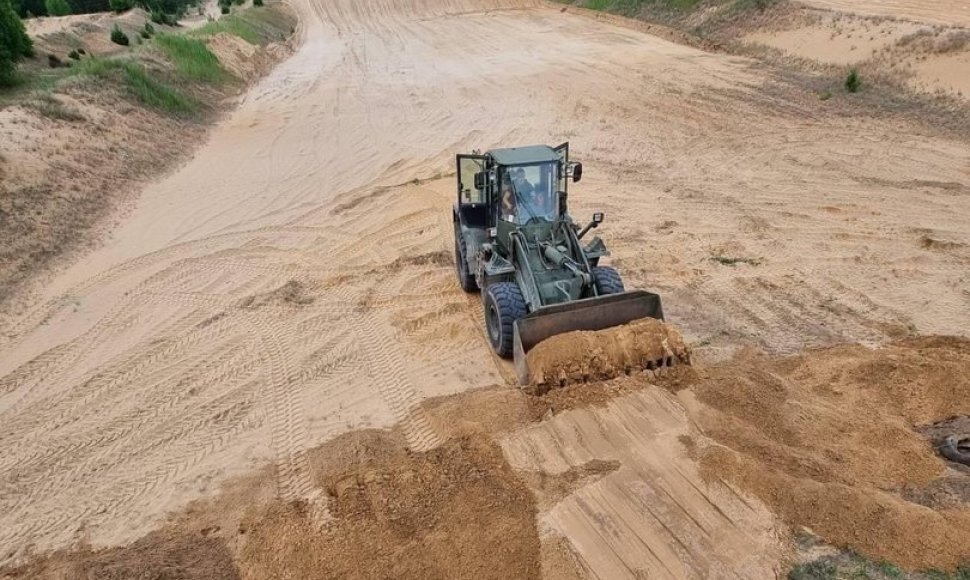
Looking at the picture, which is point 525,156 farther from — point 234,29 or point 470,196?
point 234,29

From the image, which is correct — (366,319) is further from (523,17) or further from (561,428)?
(523,17)

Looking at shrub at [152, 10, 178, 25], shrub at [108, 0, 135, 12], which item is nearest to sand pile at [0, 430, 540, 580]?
shrub at [152, 10, 178, 25]

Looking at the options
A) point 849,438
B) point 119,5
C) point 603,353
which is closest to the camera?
point 849,438

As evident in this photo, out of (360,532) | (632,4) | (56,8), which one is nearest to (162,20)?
(56,8)

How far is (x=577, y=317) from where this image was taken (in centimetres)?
747

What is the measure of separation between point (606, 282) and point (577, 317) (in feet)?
3.04

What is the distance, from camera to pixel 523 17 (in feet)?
118

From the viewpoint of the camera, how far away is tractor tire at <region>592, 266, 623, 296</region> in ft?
26.7

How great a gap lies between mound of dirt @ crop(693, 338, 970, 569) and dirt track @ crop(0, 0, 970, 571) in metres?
0.44

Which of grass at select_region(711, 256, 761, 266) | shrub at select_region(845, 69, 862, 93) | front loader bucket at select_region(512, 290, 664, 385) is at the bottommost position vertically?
grass at select_region(711, 256, 761, 266)

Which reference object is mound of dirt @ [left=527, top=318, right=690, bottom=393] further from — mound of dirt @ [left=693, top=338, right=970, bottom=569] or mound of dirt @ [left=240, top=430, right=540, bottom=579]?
mound of dirt @ [left=240, top=430, right=540, bottom=579]

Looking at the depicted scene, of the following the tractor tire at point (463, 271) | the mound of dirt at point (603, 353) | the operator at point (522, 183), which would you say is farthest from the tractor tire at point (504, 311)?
the tractor tire at point (463, 271)

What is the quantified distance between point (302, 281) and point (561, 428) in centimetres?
564

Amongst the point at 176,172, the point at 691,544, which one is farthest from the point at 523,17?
the point at 691,544
